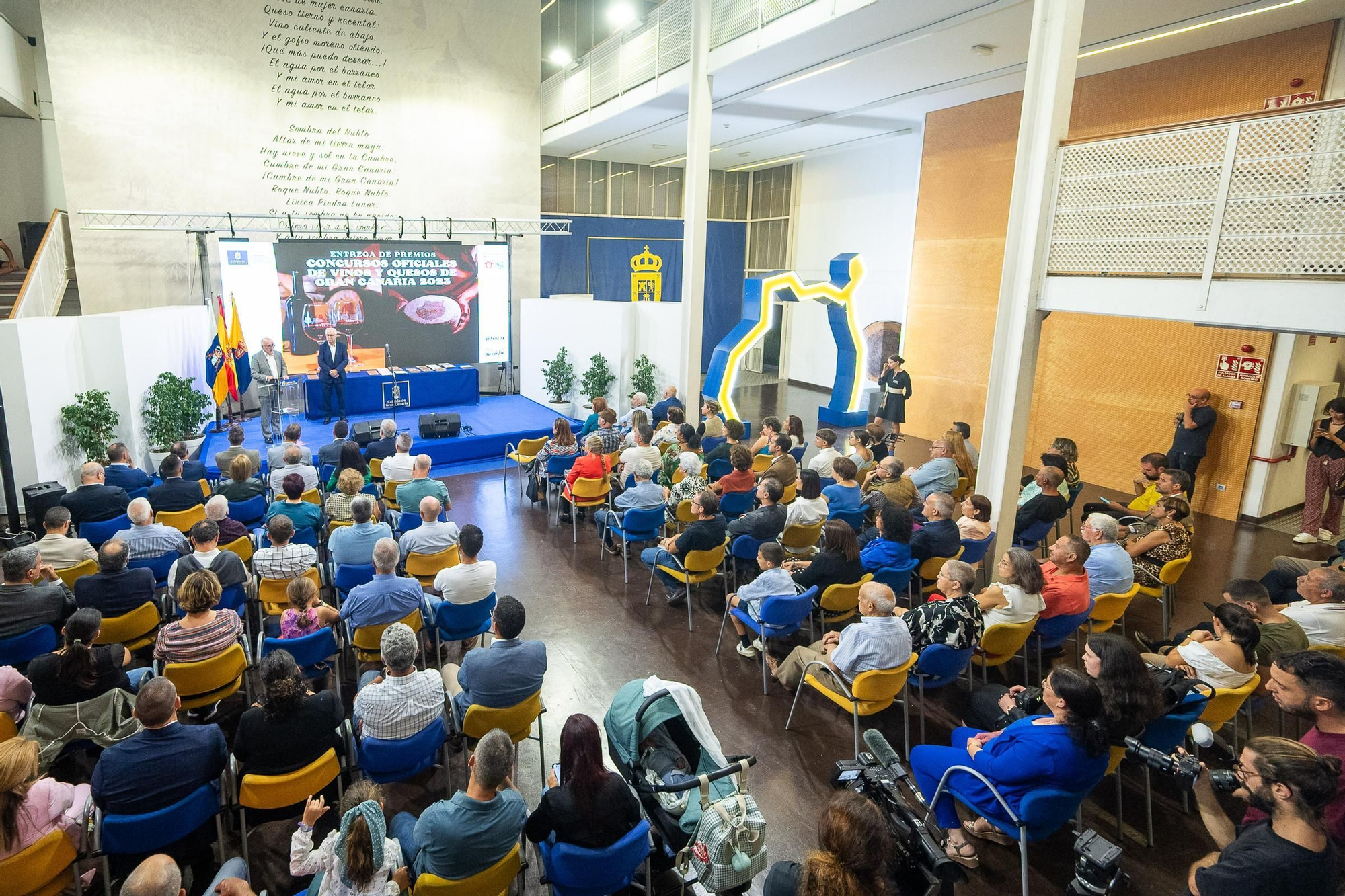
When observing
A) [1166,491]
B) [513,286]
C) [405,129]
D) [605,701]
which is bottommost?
[605,701]

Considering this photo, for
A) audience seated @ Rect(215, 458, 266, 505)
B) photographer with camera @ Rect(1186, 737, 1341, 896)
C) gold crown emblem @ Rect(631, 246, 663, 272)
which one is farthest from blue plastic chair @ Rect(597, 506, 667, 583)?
gold crown emblem @ Rect(631, 246, 663, 272)

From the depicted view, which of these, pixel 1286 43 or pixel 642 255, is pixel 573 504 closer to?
pixel 1286 43

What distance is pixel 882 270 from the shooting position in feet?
48.0

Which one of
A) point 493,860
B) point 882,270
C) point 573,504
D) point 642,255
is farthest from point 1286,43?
point 642,255

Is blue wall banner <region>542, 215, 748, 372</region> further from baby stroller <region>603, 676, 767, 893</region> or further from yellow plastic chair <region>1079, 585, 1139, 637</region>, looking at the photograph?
baby stroller <region>603, 676, 767, 893</region>

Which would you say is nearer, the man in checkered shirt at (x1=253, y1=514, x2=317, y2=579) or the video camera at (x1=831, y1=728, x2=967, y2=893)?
the video camera at (x1=831, y1=728, x2=967, y2=893)

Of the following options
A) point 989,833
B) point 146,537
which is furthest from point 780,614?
point 146,537

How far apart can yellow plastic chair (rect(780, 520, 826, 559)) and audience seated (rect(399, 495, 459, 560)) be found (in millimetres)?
2586

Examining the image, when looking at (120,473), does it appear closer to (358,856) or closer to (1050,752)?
(358,856)

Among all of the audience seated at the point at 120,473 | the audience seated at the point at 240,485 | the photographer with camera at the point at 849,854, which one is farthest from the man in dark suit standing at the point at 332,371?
the photographer with camera at the point at 849,854

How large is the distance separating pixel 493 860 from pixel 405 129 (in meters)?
13.4

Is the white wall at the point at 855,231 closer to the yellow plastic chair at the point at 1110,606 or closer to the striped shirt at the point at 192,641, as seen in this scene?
the yellow plastic chair at the point at 1110,606

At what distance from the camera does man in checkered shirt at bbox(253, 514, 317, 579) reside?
4.74 m

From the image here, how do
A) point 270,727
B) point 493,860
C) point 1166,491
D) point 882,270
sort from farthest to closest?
point 882,270 → point 1166,491 → point 270,727 → point 493,860
